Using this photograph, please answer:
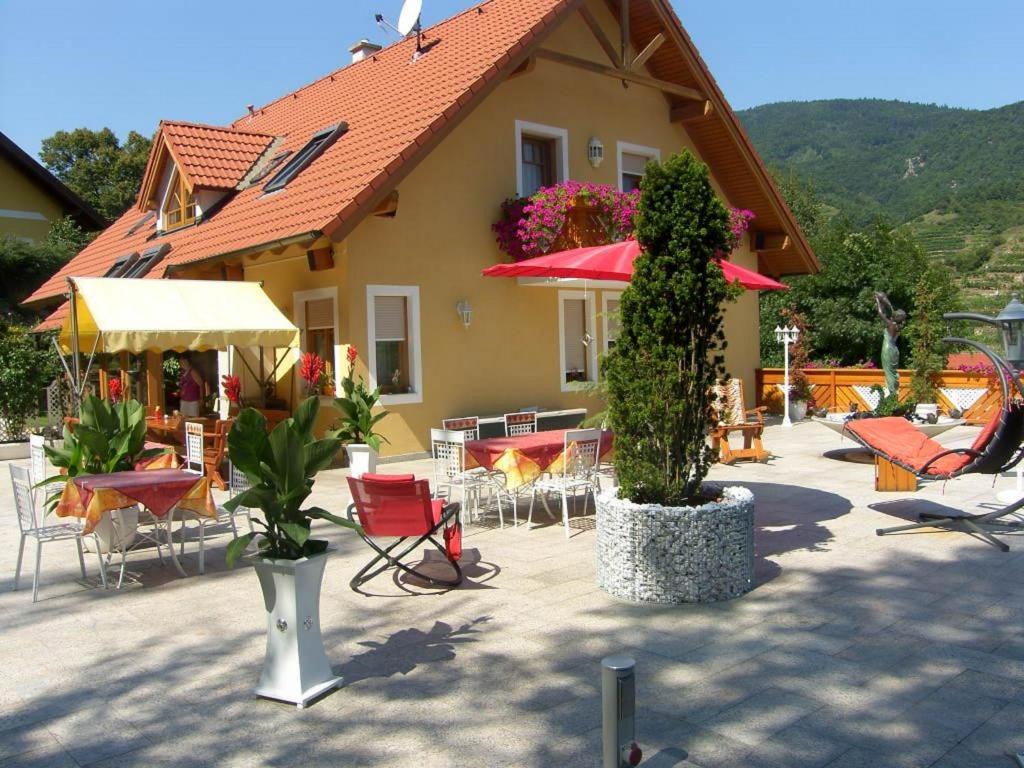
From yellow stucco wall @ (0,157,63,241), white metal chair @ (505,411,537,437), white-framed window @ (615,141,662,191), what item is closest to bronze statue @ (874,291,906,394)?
white metal chair @ (505,411,537,437)

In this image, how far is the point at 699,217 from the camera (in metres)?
5.82

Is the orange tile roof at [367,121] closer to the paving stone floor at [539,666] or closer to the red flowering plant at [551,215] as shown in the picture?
the red flowering plant at [551,215]

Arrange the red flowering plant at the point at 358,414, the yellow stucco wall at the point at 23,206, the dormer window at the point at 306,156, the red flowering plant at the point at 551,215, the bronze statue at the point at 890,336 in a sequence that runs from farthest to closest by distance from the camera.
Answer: the yellow stucco wall at the point at 23,206, the dormer window at the point at 306,156, the red flowering plant at the point at 551,215, the bronze statue at the point at 890,336, the red flowering plant at the point at 358,414

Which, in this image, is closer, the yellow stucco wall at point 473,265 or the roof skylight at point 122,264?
the yellow stucco wall at point 473,265

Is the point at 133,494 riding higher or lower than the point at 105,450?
A: lower

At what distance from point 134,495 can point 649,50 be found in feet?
39.7

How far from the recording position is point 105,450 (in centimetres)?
671

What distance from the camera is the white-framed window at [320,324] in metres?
12.3

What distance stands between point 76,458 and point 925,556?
6.37m

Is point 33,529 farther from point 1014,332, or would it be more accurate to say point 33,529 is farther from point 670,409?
point 1014,332

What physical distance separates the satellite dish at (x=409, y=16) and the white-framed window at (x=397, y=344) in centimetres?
588

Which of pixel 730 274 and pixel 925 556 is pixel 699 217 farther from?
pixel 925 556

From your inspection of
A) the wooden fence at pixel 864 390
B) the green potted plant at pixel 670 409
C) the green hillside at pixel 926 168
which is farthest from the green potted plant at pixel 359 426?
the green hillside at pixel 926 168

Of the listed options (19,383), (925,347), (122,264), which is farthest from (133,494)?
(925,347)
